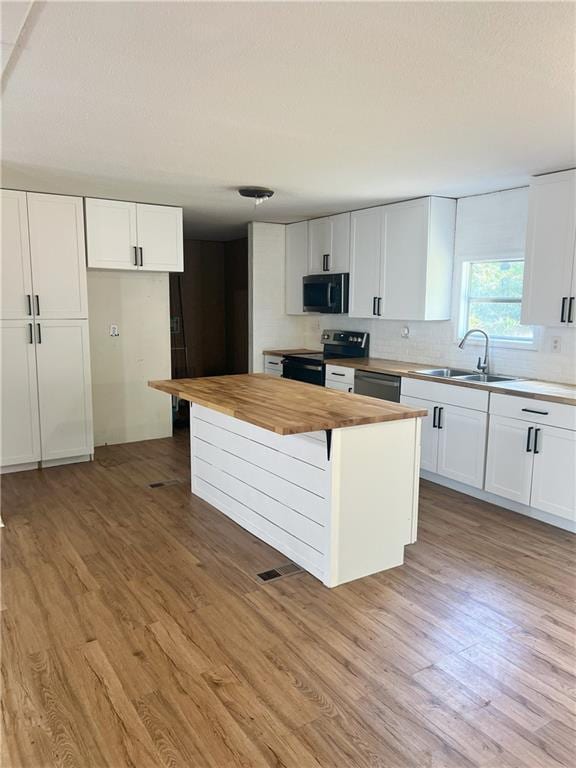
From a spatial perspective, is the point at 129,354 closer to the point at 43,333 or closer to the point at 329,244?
the point at 43,333

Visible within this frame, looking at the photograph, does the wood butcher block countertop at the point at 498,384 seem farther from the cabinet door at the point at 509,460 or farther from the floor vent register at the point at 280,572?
the floor vent register at the point at 280,572

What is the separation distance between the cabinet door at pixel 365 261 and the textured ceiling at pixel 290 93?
1.04 metres

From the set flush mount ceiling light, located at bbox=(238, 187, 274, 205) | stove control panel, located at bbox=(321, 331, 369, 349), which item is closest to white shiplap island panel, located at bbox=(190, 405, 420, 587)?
flush mount ceiling light, located at bbox=(238, 187, 274, 205)

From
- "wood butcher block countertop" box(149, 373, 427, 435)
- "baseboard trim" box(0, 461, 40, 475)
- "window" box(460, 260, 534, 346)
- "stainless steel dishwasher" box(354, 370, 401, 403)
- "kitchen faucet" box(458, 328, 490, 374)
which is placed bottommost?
"baseboard trim" box(0, 461, 40, 475)

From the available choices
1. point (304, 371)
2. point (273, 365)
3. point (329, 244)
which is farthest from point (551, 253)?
point (273, 365)

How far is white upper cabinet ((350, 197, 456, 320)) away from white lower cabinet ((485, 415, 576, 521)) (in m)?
1.42

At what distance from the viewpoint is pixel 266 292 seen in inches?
253

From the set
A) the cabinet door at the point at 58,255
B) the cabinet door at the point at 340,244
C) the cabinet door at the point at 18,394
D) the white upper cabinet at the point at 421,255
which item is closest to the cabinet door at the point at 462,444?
the white upper cabinet at the point at 421,255

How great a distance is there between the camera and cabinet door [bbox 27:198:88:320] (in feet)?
15.1

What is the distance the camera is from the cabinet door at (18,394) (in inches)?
180

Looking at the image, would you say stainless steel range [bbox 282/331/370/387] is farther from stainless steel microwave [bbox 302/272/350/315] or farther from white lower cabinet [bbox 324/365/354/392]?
stainless steel microwave [bbox 302/272/350/315]

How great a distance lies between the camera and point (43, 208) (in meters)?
4.62

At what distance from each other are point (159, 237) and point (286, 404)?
2987mm

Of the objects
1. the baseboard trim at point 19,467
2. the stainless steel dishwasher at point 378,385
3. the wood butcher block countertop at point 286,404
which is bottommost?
the baseboard trim at point 19,467
